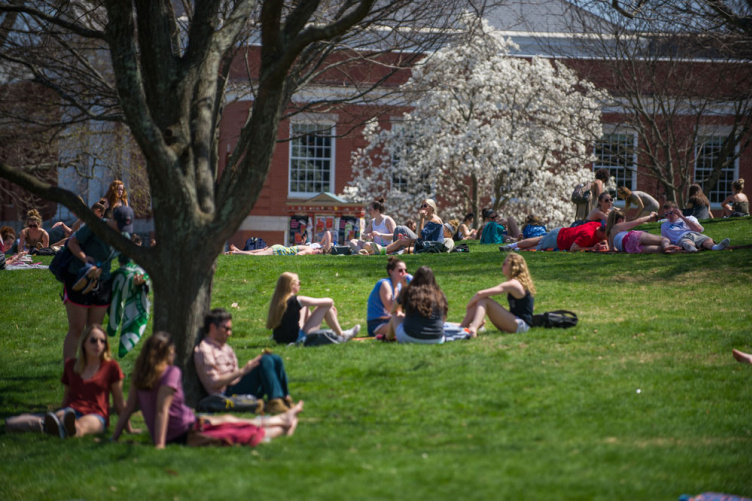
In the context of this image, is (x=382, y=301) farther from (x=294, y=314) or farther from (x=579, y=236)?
(x=579, y=236)

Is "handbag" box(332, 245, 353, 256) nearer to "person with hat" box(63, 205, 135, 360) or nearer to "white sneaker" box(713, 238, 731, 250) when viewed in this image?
"white sneaker" box(713, 238, 731, 250)

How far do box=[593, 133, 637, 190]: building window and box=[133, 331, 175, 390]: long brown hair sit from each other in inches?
958

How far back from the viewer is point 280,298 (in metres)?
10.8

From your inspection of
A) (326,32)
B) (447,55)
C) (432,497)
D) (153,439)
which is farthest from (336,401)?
(447,55)

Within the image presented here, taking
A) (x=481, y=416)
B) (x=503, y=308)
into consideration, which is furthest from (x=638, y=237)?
(x=481, y=416)

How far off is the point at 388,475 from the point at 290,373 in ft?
12.2

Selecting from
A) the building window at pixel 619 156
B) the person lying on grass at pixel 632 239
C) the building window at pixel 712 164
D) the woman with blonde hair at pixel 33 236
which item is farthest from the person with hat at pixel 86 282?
the building window at pixel 712 164

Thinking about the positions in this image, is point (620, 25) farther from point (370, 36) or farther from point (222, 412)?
point (222, 412)

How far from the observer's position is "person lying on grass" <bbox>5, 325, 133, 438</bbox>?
774 cm

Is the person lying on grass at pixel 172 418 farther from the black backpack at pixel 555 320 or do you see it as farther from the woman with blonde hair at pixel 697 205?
the woman with blonde hair at pixel 697 205

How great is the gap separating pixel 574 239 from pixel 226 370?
449 inches

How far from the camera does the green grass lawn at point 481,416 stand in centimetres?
590

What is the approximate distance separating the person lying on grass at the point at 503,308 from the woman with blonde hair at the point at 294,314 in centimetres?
159

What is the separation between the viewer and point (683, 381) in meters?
8.78
